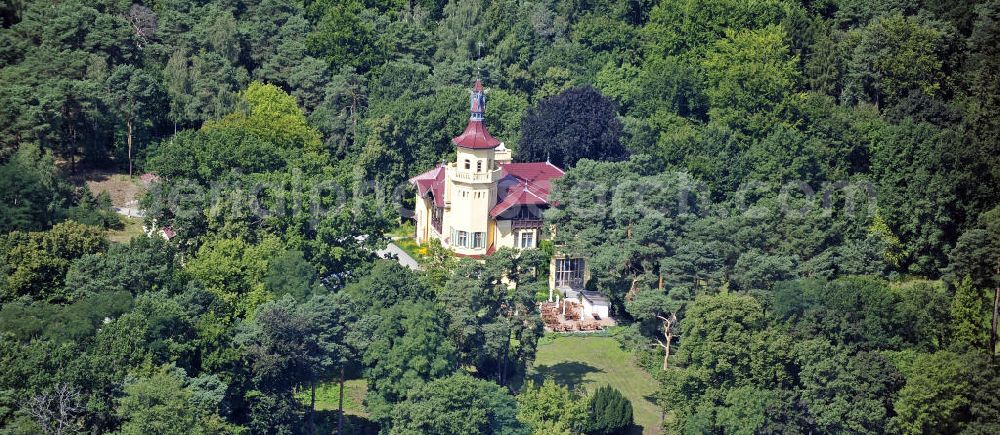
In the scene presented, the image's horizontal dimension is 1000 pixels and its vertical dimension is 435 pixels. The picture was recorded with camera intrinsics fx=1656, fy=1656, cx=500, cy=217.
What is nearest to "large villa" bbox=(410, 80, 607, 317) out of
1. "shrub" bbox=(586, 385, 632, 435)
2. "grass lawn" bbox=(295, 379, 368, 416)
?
"grass lawn" bbox=(295, 379, 368, 416)

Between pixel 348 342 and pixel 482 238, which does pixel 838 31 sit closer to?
pixel 482 238

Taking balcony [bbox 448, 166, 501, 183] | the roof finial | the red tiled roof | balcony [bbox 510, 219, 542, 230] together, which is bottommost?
balcony [bbox 510, 219, 542, 230]

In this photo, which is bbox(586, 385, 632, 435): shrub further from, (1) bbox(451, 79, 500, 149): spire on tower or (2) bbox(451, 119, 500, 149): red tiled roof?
(1) bbox(451, 79, 500, 149): spire on tower

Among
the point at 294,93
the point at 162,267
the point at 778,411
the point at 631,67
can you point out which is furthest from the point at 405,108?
the point at 778,411

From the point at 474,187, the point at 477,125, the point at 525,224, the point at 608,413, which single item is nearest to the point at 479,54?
the point at 477,125

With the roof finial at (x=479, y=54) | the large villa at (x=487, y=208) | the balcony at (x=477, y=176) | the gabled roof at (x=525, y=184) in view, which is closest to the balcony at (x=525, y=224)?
the large villa at (x=487, y=208)

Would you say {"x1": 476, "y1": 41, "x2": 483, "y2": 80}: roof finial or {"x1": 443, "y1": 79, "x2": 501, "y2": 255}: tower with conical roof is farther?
{"x1": 476, "y1": 41, "x2": 483, "y2": 80}: roof finial

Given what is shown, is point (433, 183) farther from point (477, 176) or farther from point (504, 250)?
point (504, 250)
